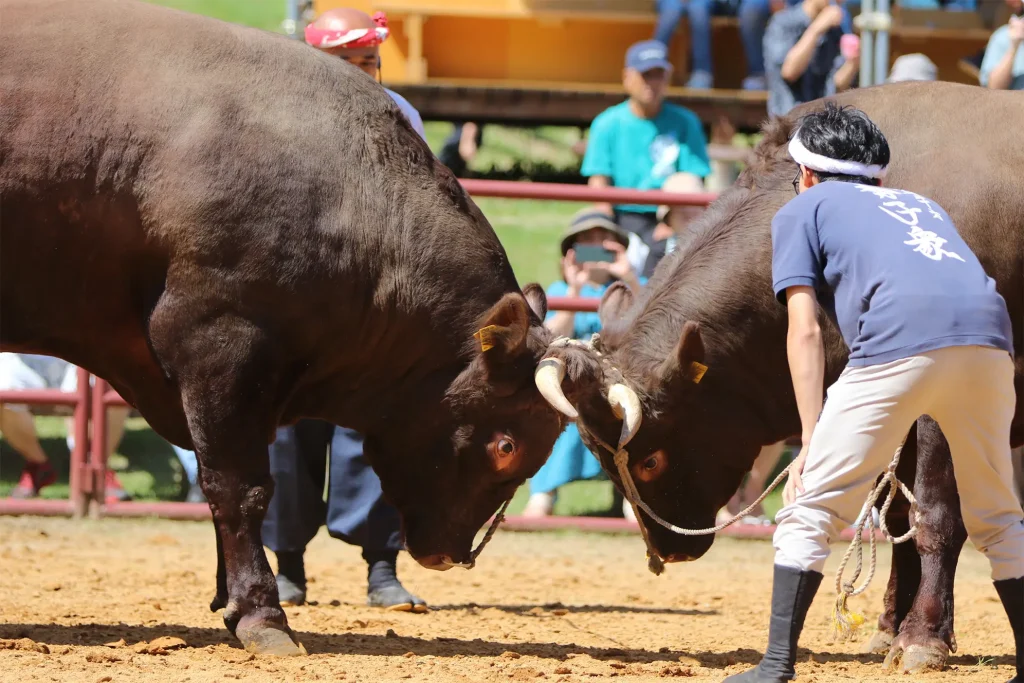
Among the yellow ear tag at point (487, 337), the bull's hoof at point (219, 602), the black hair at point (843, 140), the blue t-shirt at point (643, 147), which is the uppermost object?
the black hair at point (843, 140)

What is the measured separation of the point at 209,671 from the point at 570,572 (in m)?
3.56

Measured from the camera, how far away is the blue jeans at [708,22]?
12.3 metres

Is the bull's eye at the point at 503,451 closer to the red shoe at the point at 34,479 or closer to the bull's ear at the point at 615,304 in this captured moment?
the bull's ear at the point at 615,304

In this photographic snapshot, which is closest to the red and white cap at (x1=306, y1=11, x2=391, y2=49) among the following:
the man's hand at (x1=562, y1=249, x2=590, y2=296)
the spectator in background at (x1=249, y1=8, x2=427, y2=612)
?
the spectator in background at (x1=249, y1=8, x2=427, y2=612)

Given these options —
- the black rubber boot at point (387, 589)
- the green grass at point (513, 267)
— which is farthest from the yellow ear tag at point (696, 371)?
the green grass at point (513, 267)

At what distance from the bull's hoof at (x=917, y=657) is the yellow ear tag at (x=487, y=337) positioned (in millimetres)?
1856

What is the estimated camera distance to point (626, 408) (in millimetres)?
5551

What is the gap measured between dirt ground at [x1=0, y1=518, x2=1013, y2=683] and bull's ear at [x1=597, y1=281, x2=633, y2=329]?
52.9 inches

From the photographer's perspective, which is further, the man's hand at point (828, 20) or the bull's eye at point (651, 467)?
the man's hand at point (828, 20)

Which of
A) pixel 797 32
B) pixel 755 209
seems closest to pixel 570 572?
pixel 755 209

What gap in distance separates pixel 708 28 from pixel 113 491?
21.3 feet

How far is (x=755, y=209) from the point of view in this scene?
5.86 meters

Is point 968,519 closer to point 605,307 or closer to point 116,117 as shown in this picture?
point 605,307

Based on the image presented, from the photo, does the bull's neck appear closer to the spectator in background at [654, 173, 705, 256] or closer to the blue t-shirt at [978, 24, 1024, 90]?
the spectator in background at [654, 173, 705, 256]
